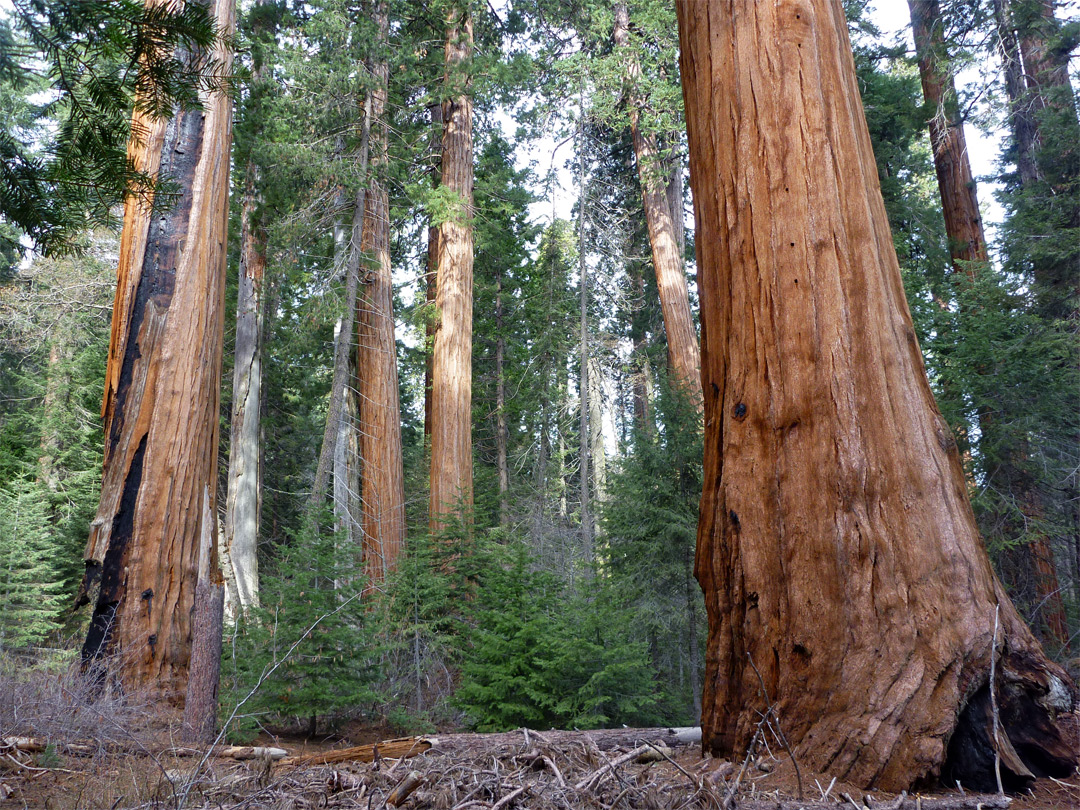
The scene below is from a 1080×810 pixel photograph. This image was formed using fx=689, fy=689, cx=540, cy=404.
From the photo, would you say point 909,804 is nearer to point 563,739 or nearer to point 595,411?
point 563,739

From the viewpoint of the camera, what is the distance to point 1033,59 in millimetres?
12625

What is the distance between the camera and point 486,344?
22766 mm

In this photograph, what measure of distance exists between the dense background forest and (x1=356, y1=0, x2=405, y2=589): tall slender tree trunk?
0.06 m

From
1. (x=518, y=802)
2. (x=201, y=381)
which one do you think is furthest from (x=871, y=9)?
(x=518, y=802)

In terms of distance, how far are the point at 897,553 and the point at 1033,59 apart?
1408cm

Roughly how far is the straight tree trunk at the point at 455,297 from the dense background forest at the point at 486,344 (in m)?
0.14

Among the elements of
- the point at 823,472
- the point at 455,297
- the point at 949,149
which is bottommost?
the point at 823,472

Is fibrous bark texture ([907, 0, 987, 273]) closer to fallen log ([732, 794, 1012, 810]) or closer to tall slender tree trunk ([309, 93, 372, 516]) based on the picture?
tall slender tree trunk ([309, 93, 372, 516])

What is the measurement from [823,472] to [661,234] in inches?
537

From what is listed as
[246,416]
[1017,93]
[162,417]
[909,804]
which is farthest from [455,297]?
[909,804]

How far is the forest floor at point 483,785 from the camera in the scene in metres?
2.27

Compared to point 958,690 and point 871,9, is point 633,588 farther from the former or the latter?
point 871,9

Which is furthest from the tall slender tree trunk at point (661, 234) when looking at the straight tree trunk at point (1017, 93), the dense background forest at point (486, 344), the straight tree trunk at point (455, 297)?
the straight tree trunk at point (1017, 93)

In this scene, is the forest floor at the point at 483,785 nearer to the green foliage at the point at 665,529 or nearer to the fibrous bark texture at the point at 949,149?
the green foliage at the point at 665,529
